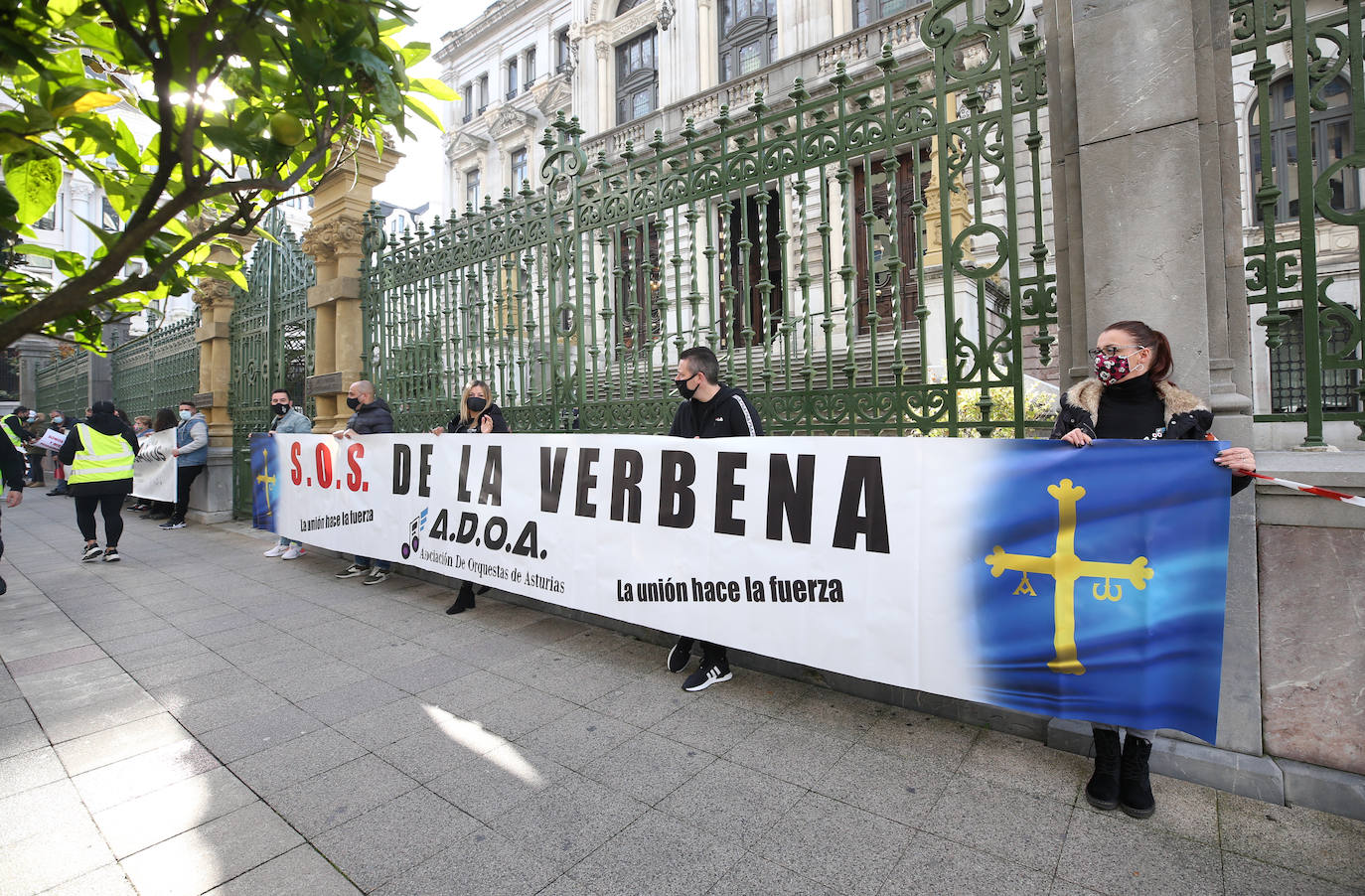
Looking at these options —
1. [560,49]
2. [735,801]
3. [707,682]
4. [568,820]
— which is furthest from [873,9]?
[568,820]

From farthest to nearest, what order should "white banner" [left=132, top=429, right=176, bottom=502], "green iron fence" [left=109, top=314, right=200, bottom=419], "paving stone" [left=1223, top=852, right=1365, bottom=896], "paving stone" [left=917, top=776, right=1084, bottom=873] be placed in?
"green iron fence" [left=109, top=314, right=200, bottom=419] < "white banner" [left=132, top=429, right=176, bottom=502] < "paving stone" [left=917, top=776, right=1084, bottom=873] < "paving stone" [left=1223, top=852, right=1365, bottom=896]

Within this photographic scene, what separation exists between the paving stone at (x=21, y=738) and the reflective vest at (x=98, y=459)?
538cm

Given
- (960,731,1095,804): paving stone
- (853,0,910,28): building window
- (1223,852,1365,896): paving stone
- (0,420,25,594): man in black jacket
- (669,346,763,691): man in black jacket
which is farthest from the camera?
(853,0,910,28): building window

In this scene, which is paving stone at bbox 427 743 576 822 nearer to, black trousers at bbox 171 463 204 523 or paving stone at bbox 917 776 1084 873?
paving stone at bbox 917 776 1084 873

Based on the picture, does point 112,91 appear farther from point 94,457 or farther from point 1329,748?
point 94,457

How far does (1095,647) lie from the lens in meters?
2.77

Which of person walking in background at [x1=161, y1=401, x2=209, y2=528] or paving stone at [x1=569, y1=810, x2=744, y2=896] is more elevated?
person walking in background at [x1=161, y1=401, x2=209, y2=528]

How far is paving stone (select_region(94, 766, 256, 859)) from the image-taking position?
8.54 ft

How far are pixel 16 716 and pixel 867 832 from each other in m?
4.58

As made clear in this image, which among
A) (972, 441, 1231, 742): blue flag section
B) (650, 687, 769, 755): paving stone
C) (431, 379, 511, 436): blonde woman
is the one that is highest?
(431, 379, 511, 436): blonde woman

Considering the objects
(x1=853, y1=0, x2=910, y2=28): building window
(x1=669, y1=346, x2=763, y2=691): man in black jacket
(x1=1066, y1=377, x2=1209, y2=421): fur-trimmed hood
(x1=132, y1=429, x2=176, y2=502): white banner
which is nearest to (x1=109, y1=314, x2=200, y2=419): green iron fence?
(x1=132, y1=429, x2=176, y2=502): white banner

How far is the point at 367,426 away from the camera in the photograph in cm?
685

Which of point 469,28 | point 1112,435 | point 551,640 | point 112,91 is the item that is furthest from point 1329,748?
point 469,28

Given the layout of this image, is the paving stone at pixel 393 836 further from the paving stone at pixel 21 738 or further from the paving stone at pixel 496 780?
the paving stone at pixel 21 738
